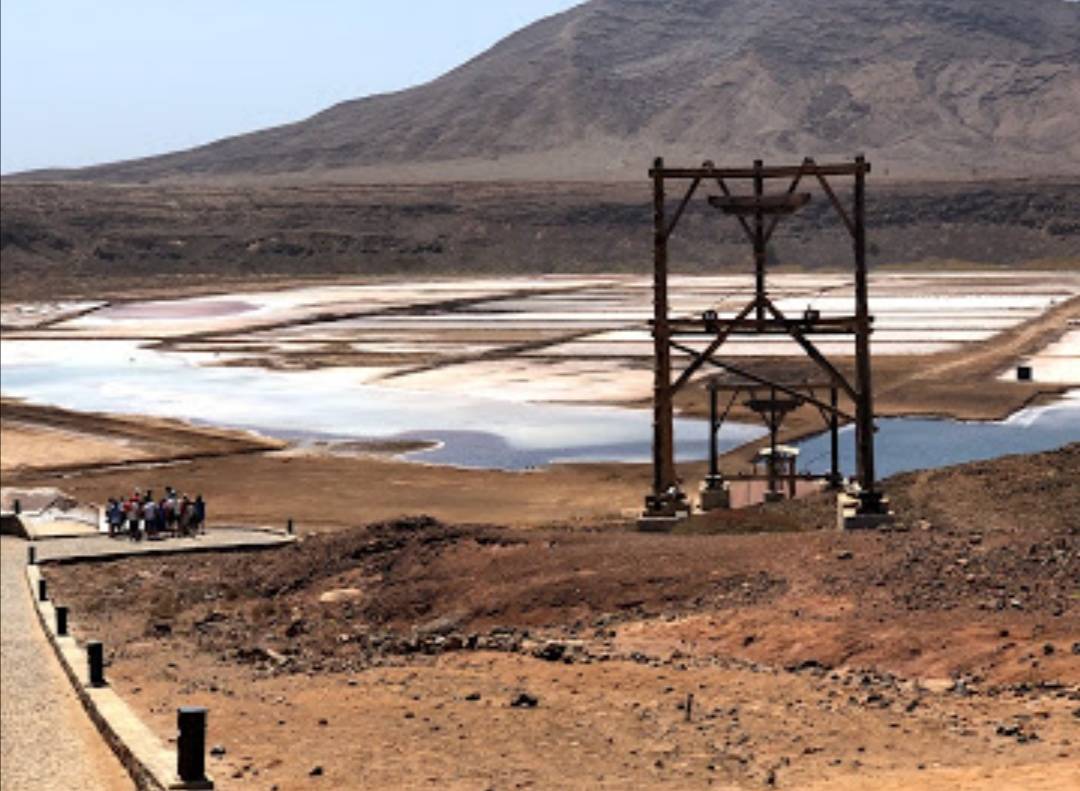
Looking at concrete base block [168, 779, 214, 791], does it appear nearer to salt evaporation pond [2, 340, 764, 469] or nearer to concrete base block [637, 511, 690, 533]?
concrete base block [637, 511, 690, 533]

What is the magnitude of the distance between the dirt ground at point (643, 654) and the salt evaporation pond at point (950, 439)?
19776 millimetres

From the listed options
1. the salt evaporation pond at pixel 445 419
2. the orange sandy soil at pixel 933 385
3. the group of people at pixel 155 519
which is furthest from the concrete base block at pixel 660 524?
the orange sandy soil at pixel 933 385

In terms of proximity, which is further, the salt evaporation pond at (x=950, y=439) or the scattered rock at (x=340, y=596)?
the salt evaporation pond at (x=950, y=439)

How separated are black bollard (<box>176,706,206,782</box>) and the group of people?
54.5ft

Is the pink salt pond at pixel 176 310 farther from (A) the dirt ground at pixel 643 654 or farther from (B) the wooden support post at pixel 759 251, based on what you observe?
(A) the dirt ground at pixel 643 654

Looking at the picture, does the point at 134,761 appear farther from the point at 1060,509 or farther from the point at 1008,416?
the point at 1008,416

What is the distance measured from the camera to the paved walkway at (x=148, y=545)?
27.0m

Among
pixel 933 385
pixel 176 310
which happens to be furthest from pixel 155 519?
pixel 176 310

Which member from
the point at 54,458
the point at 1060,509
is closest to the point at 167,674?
the point at 1060,509

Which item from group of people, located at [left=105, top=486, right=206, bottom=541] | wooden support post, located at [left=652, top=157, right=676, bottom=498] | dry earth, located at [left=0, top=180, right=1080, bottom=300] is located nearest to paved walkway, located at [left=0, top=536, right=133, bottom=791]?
wooden support post, located at [left=652, top=157, right=676, bottom=498]

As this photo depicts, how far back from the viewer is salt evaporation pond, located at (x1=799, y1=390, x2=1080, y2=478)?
43.0 m

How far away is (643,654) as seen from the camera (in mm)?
15641

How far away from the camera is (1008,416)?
51.4 metres

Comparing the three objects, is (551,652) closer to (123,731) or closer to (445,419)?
(123,731)
